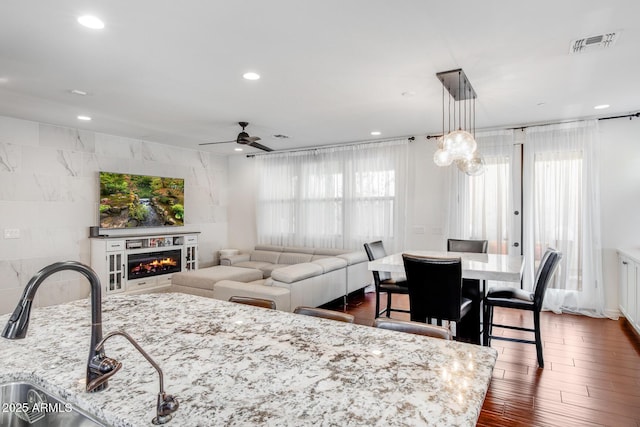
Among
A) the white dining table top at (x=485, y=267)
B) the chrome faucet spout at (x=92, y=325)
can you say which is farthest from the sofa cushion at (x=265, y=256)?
the chrome faucet spout at (x=92, y=325)

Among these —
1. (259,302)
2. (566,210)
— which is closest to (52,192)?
(259,302)

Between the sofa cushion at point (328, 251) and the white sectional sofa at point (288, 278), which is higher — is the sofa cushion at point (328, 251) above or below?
above

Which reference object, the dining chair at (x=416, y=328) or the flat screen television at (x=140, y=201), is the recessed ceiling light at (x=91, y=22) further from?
the flat screen television at (x=140, y=201)

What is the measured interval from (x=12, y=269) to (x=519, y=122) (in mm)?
7154

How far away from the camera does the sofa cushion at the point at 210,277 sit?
481cm

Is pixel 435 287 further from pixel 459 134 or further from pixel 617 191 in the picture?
pixel 617 191

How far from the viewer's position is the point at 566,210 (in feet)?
15.8

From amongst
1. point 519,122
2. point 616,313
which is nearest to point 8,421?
point 519,122

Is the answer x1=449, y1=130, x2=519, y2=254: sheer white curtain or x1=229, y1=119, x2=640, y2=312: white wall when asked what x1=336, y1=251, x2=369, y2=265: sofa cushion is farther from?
x1=449, y1=130, x2=519, y2=254: sheer white curtain

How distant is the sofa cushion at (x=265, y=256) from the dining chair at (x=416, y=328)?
5110 millimetres

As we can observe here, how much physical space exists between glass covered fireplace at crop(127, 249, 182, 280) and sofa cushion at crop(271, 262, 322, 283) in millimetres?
2961

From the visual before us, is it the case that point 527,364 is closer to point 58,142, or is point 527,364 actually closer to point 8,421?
point 8,421

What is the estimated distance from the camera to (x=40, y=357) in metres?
1.23

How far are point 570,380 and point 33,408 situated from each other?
11.6 feet
